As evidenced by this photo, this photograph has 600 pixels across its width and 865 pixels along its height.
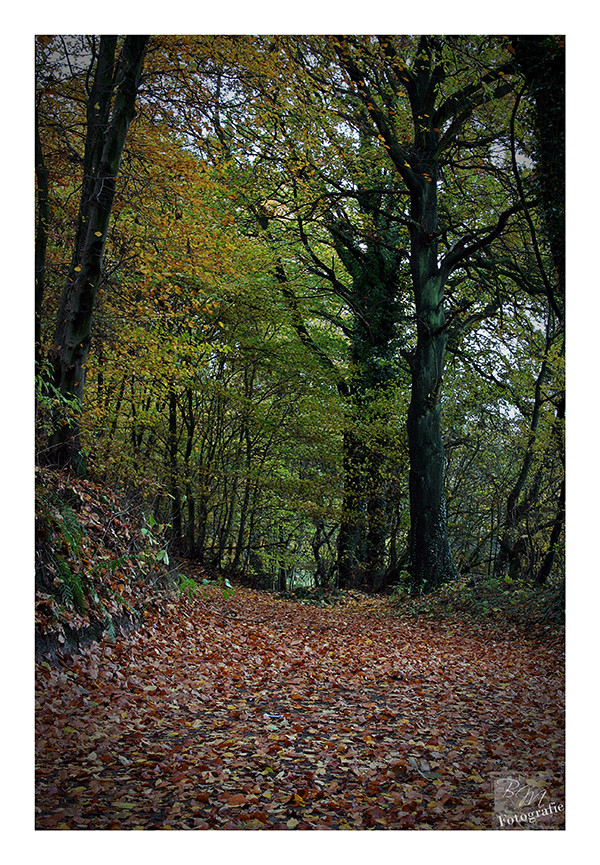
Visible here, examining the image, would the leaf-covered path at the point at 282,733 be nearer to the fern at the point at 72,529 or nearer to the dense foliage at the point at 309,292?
the fern at the point at 72,529

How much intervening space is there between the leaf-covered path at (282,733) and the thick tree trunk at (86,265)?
201cm

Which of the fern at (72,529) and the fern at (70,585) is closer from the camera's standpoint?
the fern at (70,585)

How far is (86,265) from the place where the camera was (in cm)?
592

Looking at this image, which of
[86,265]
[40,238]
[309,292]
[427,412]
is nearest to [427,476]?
[427,412]

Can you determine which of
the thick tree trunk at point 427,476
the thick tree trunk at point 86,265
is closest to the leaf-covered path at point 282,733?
the thick tree trunk at point 86,265

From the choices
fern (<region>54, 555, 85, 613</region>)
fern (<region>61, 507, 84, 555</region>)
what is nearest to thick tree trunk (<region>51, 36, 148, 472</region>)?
fern (<region>61, 507, 84, 555</region>)

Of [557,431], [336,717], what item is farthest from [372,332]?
[336,717]

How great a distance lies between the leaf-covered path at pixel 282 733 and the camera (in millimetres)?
2666

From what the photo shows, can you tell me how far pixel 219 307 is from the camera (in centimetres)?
1041

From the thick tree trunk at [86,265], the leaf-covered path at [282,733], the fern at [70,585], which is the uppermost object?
the thick tree trunk at [86,265]

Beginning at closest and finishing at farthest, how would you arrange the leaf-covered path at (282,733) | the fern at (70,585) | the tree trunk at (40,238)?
the leaf-covered path at (282,733) → the fern at (70,585) → the tree trunk at (40,238)

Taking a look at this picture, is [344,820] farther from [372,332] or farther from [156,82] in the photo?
[372,332]

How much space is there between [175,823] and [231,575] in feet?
33.0

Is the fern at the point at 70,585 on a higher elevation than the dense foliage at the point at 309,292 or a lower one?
lower
